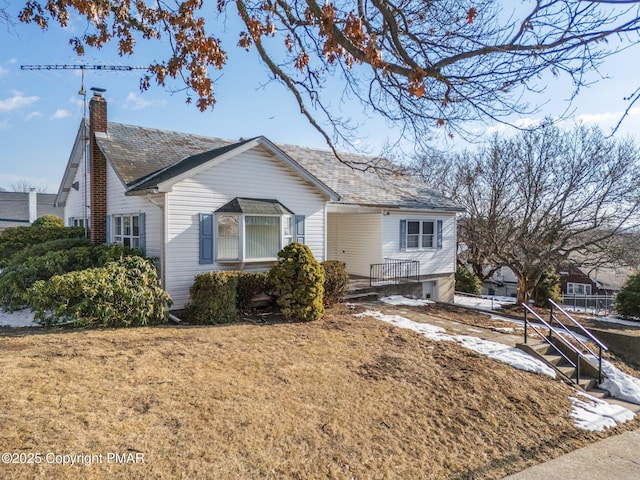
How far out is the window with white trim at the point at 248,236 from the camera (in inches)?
432

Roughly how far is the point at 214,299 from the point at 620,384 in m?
8.70

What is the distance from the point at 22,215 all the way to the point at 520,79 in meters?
41.3

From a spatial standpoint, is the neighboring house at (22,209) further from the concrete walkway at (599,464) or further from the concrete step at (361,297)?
the concrete walkway at (599,464)

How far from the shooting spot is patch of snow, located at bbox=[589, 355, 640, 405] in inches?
293

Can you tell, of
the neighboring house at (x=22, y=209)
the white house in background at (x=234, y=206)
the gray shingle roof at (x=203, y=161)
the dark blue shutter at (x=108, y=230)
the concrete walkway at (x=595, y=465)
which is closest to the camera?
the concrete walkway at (x=595, y=465)

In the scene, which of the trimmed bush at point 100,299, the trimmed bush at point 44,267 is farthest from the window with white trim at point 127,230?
the trimmed bush at point 100,299

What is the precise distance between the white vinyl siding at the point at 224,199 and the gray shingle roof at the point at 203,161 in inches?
20.7

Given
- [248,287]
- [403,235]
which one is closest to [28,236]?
[248,287]

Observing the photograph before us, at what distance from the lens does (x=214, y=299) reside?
9.52 m

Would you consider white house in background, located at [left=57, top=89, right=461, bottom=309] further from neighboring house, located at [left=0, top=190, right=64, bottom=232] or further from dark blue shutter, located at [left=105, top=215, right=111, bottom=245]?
neighboring house, located at [left=0, top=190, right=64, bottom=232]

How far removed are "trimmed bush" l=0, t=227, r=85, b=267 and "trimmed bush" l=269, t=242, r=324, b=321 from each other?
9799mm

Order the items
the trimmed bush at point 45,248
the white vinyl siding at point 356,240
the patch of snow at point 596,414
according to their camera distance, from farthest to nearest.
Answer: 1. the white vinyl siding at point 356,240
2. the trimmed bush at point 45,248
3. the patch of snow at point 596,414

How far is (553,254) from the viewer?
53.5 feet

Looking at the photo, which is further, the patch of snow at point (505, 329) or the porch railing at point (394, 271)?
the porch railing at point (394, 271)
